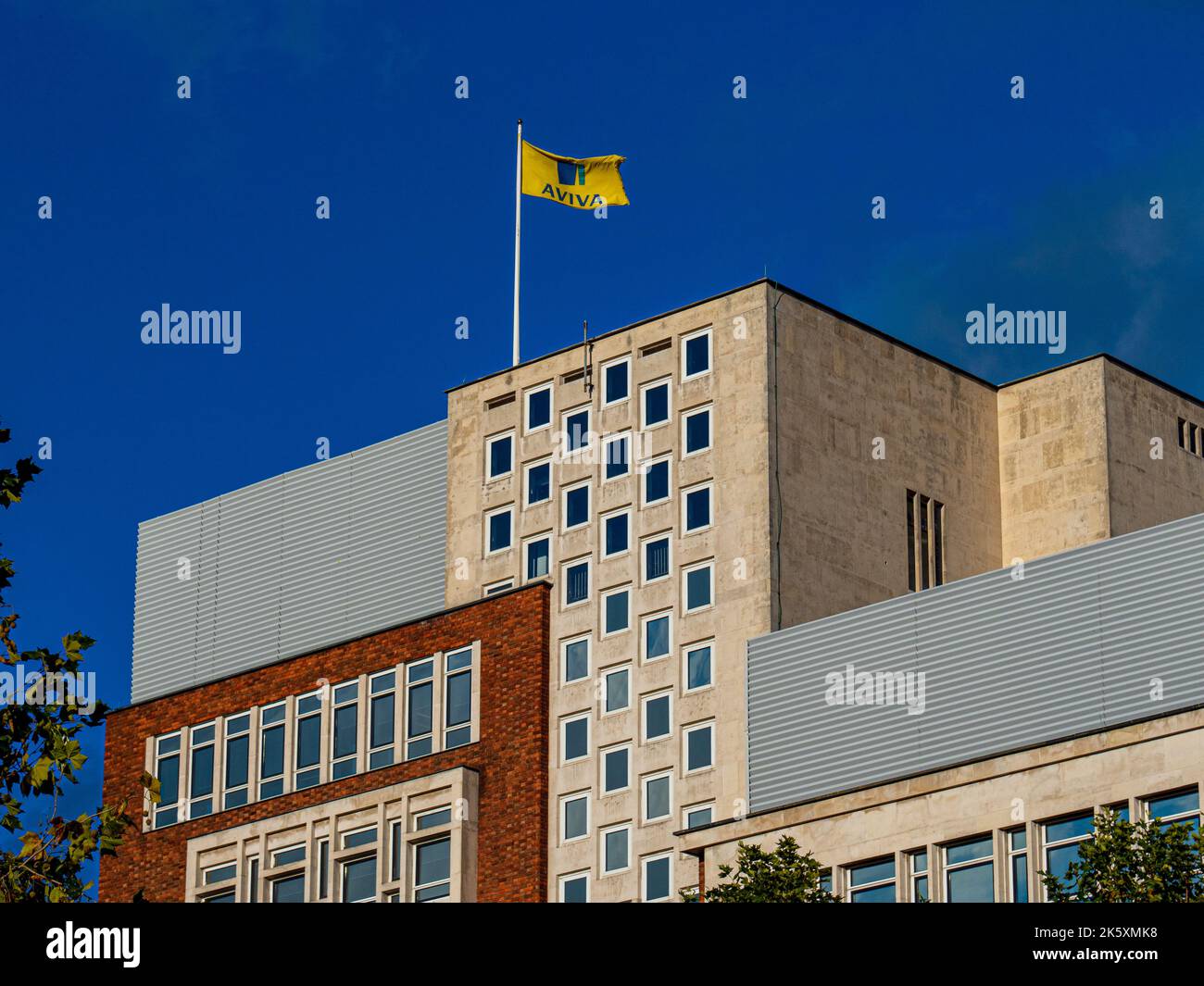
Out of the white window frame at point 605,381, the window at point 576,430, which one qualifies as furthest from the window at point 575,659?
the white window frame at point 605,381

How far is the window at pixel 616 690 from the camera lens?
71438 mm

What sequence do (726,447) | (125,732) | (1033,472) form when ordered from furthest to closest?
(125,732), (1033,472), (726,447)

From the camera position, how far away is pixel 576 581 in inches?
2906

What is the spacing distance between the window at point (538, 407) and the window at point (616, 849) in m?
12.0

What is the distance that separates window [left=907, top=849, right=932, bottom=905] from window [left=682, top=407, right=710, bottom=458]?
47.9 ft

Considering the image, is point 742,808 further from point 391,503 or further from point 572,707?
point 391,503

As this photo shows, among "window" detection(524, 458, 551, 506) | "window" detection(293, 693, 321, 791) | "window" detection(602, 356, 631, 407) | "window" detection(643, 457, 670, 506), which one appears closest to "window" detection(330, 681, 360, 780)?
"window" detection(293, 693, 321, 791)

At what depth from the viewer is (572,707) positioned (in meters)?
72.4

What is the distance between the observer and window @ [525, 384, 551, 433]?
75.9m

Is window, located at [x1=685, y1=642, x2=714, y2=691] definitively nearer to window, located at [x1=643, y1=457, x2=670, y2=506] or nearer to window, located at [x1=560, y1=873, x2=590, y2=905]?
window, located at [x1=643, y1=457, x2=670, y2=506]

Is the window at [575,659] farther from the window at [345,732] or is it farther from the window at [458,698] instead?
the window at [345,732]

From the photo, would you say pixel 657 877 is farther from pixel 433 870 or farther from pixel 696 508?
pixel 696 508
